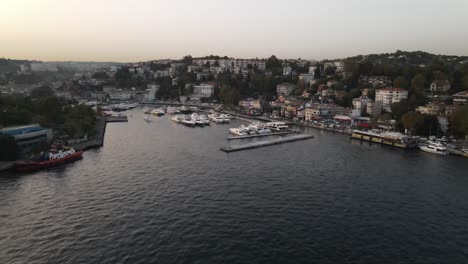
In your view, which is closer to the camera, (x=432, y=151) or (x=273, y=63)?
(x=432, y=151)

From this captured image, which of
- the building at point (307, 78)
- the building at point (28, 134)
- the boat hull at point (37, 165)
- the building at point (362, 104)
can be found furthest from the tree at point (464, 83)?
the building at point (28, 134)

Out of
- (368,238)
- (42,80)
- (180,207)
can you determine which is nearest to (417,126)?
(368,238)

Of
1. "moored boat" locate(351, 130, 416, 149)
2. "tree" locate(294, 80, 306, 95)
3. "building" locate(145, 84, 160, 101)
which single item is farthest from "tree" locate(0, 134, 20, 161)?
"building" locate(145, 84, 160, 101)

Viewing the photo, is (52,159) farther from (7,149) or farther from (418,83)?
(418,83)

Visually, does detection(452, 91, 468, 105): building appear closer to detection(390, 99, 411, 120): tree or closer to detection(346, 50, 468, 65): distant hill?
detection(390, 99, 411, 120): tree

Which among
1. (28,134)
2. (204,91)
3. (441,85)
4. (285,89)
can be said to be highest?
(441,85)

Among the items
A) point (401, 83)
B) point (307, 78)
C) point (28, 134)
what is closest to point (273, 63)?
point (307, 78)
